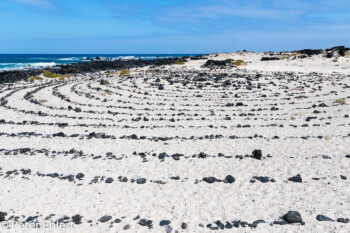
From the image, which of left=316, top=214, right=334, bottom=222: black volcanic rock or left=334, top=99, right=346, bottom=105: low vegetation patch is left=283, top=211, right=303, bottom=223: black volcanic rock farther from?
left=334, top=99, right=346, bottom=105: low vegetation patch

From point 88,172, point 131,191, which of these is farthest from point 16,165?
point 131,191

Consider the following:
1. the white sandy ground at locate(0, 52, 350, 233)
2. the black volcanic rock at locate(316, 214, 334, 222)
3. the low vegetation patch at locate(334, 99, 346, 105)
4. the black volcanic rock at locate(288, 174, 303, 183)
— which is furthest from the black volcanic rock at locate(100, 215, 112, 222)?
the low vegetation patch at locate(334, 99, 346, 105)

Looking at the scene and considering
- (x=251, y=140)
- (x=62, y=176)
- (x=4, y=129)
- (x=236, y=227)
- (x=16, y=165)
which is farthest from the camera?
(x=4, y=129)

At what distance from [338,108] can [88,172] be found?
10.8m

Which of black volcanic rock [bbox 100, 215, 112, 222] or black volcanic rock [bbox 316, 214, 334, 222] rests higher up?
black volcanic rock [bbox 316, 214, 334, 222]

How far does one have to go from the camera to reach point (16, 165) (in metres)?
7.75

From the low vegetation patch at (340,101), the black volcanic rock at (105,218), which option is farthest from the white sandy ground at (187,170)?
the low vegetation patch at (340,101)

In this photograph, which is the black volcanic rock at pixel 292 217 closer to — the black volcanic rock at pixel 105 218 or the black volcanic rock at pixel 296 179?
the black volcanic rock at pixel 296 179

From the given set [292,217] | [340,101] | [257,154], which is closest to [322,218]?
[292,217]

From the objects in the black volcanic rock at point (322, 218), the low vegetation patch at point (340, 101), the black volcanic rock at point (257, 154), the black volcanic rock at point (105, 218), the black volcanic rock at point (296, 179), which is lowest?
the black volcanic rock at point (105, 218)

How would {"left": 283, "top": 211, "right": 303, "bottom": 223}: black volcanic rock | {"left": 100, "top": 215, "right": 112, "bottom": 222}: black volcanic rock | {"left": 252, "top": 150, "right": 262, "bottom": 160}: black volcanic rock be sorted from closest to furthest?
{"left": 283, "top": 211, "right": 303, "bottom": 223}: black volcanic rock → {"left": 100, "top": 215, "right": 112, "bottom": 222}: black volcanic rock → {"left": 252, "top": 150, "right": 262, "bottom": 160}: black volcanic rock

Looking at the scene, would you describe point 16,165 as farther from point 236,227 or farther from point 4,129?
point 236,227

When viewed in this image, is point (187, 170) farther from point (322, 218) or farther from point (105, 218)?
point (322, 218)

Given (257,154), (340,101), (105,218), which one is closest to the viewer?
(105,218)
